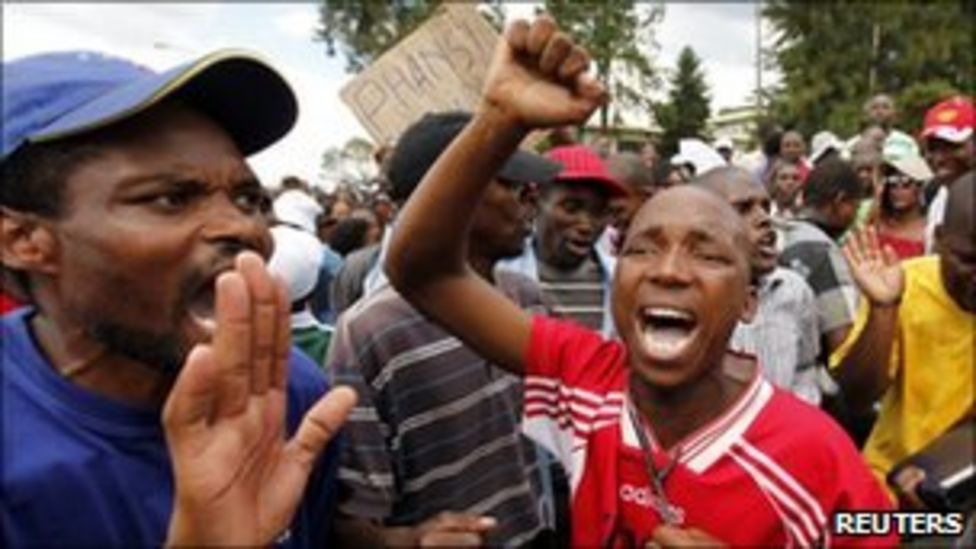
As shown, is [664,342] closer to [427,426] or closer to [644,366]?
[644,366]

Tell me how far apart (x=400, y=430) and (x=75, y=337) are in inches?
40.0

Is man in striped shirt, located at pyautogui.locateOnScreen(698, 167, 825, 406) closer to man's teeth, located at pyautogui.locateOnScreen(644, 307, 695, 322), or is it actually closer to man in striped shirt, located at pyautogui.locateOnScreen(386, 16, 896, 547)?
man in striped shirt, located at pyautogui.locateOnScreen(386, 16, 896, 547)

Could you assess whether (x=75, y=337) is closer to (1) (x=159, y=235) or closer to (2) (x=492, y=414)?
(1) (x=159, y=235)

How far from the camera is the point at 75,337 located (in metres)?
1.81

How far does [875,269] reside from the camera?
125 inches

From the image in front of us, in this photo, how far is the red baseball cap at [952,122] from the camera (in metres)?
6.32

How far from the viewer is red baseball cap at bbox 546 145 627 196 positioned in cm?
462

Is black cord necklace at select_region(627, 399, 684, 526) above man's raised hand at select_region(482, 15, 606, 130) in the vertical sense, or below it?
below

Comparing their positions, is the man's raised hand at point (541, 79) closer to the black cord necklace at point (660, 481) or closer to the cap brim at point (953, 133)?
the black cord necklace at point (660, 481)

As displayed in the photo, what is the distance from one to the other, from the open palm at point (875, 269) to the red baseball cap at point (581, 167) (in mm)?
1522

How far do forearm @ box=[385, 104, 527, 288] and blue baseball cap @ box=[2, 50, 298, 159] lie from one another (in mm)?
361

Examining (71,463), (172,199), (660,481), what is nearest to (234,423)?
(71,463)

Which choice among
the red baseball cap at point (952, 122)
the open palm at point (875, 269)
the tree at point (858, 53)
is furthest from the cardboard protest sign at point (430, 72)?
the tree at point (858, 53)

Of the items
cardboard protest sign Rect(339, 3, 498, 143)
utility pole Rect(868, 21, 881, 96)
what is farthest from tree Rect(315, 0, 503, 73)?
cardboard protest sign Rect(339, 3, 498, 143)
